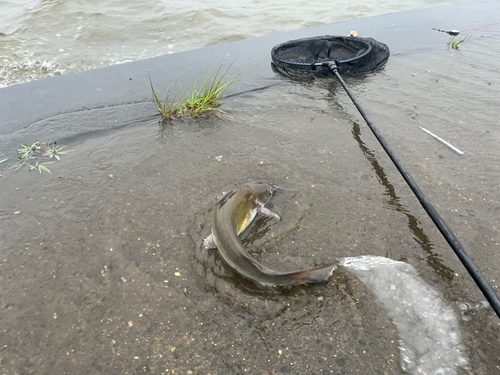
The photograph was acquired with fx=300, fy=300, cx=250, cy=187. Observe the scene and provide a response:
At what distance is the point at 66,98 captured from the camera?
209 inches

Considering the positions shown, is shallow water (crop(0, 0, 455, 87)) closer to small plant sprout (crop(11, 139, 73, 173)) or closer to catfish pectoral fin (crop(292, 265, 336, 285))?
small plant sprout (crop(11, 139, 73, 173))

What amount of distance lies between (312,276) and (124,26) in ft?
30.4

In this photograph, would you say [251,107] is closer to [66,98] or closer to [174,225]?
[174,225]

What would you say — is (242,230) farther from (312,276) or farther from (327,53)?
(327,53)

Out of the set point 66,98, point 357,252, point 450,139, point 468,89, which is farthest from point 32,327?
point 468,89

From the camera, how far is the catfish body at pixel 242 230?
2164mm

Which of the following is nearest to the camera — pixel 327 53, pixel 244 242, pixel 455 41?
pixel 244 242

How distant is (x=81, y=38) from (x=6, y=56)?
5.86 feet

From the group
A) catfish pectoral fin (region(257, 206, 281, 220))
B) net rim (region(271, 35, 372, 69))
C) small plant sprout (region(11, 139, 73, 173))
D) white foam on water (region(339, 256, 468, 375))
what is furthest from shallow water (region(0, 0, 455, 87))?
white foam on water (region(339, 256, 468, 375))

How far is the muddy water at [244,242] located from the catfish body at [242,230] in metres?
0.14

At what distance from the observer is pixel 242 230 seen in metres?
2.79

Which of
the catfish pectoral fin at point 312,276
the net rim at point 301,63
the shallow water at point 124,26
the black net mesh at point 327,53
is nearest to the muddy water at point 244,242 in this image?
the catfish pectoral fin at point 312,276

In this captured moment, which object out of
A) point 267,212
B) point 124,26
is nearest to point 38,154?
point 267,212

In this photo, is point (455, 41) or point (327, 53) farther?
point (455, 41)
